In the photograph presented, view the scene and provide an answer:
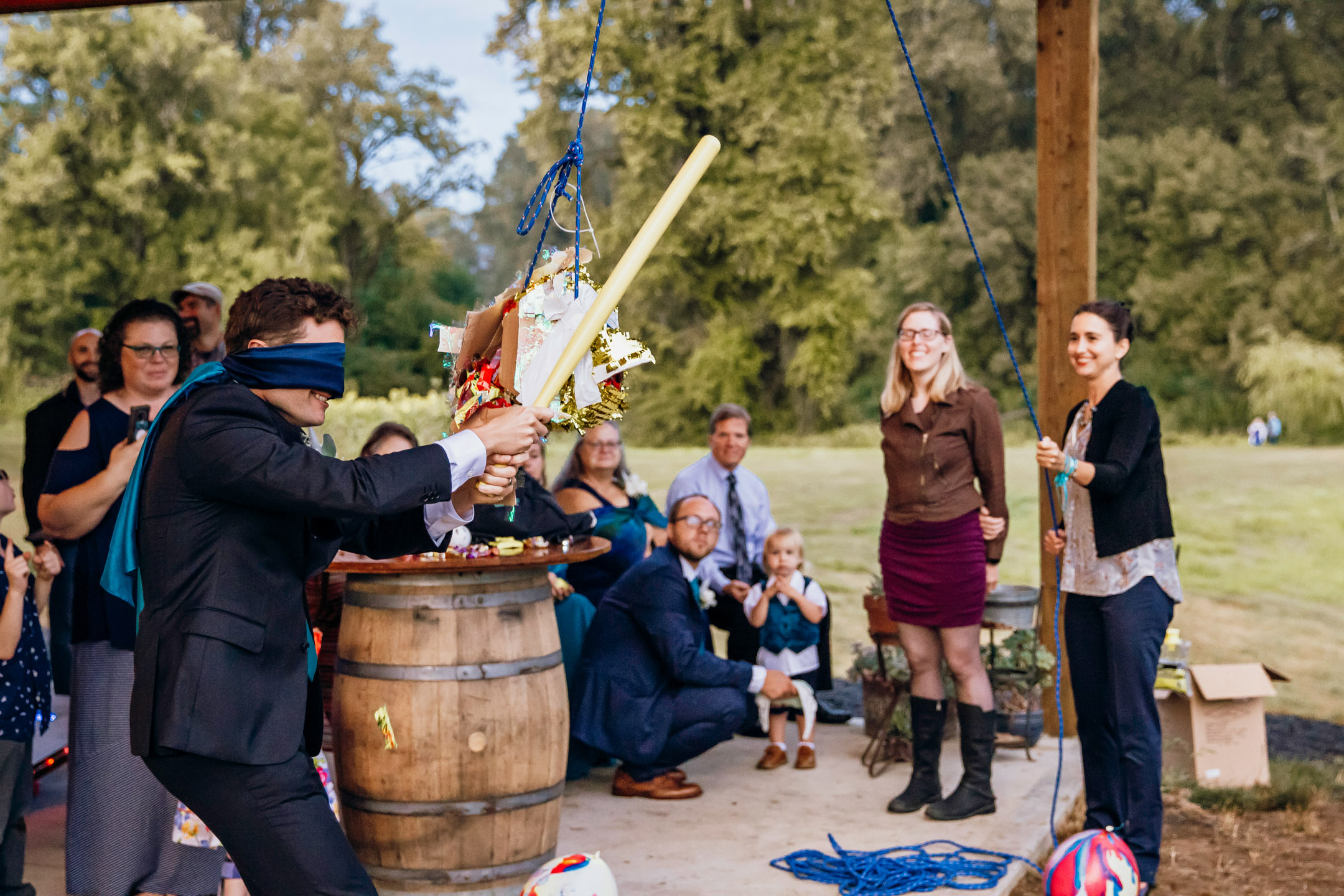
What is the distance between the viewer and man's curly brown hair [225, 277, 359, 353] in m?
2.17

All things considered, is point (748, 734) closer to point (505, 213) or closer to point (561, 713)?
point (561, 713)

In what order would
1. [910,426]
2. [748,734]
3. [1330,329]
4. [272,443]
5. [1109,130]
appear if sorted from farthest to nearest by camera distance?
[1109,130], [1330,329], [748,734], [910,426], [272,443]

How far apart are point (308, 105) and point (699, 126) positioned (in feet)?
13.3

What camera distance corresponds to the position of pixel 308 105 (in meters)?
12.6

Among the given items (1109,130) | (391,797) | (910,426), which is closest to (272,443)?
(391,797)

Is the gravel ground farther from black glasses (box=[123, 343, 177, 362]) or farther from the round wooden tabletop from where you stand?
black glasses (box=[123, 343, 177, 362])

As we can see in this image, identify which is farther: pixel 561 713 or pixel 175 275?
pixel 175 275

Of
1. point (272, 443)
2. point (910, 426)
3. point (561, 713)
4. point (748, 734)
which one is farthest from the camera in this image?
point (748, 734)

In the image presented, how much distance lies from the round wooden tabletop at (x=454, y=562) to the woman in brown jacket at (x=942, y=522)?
4.24 ft

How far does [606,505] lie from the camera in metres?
5.65

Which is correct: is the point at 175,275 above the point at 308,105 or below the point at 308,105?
below

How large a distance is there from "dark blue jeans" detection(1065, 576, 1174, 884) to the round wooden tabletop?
62.5 inches

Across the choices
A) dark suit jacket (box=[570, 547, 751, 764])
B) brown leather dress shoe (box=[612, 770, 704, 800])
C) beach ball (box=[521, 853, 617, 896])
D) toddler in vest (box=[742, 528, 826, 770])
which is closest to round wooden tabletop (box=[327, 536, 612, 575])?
beach ball (box=[521, 853, 617, 896])

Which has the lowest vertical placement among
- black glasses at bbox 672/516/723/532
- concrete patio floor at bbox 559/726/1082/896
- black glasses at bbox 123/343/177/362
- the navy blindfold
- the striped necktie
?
concrete patio floor at bbox 559/726/1082/896
